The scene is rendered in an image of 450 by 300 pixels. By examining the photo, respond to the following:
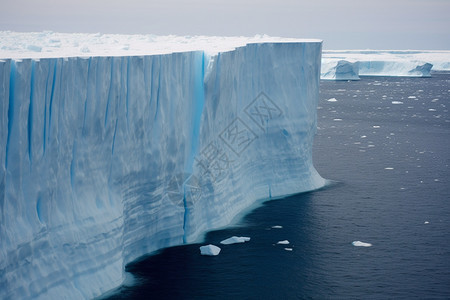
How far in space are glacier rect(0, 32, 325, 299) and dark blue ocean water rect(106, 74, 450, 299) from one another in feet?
2.01

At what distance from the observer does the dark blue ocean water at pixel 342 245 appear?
33.4 feet

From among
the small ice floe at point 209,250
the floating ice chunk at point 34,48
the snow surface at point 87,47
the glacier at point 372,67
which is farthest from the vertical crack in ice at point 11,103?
the glacier at point 372,67

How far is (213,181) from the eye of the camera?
41.9 ft

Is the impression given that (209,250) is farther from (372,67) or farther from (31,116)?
(372,67)

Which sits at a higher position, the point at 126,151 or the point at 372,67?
the point at 372,67

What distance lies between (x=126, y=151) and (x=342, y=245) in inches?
172

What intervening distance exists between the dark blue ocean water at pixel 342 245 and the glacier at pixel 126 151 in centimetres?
61

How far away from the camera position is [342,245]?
39.7 feet

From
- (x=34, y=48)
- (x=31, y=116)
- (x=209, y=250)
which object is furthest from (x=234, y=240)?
(x=31, y=116)

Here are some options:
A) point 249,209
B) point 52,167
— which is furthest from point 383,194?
point 52,167

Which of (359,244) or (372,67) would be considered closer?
(359,244)

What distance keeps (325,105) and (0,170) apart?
28952 millimetres

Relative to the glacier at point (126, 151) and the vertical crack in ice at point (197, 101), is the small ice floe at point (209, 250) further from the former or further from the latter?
the vertical crack in ice at point (197, 101)

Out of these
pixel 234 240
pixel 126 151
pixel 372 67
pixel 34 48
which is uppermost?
pixel 34 48
